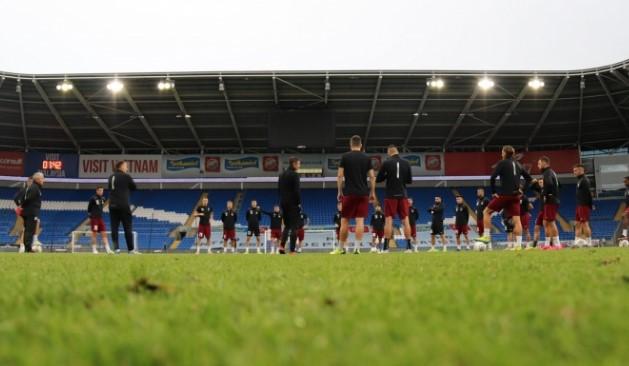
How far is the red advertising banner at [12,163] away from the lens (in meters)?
30.4

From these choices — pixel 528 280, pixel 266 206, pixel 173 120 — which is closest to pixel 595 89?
pixel 266 206

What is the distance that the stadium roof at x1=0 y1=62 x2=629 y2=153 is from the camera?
2505 centimetres

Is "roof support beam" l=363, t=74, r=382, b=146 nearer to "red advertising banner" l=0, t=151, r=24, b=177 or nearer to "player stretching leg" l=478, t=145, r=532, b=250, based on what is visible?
"player stretching leg" l=478, t=145, r=532, b=250

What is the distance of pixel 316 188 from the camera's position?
34.4 metres

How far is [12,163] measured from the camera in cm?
3056

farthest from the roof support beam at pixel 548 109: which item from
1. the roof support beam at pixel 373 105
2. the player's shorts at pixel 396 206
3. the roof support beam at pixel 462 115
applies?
the player's shorts at pixel 396 206

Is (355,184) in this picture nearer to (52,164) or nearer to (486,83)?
(486,83)

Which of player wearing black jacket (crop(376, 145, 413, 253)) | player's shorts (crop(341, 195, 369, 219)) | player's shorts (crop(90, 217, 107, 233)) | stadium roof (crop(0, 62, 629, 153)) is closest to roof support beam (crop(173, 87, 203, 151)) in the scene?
stadium roof (crop(0, 62, 629, 153))

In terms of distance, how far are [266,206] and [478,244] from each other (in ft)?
76.6

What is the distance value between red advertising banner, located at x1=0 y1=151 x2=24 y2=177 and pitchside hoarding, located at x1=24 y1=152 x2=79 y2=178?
325 mm

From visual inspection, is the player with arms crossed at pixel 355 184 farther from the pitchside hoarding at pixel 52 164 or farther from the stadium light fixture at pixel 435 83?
the pitchside hoarding at pixel 52 164

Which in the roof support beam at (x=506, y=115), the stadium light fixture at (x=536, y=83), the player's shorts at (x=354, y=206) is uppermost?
the stadium light fixture at (x=536, y=83)

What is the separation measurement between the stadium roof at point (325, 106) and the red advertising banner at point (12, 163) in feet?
2.93

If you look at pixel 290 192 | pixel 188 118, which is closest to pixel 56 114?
pixel 188 118
